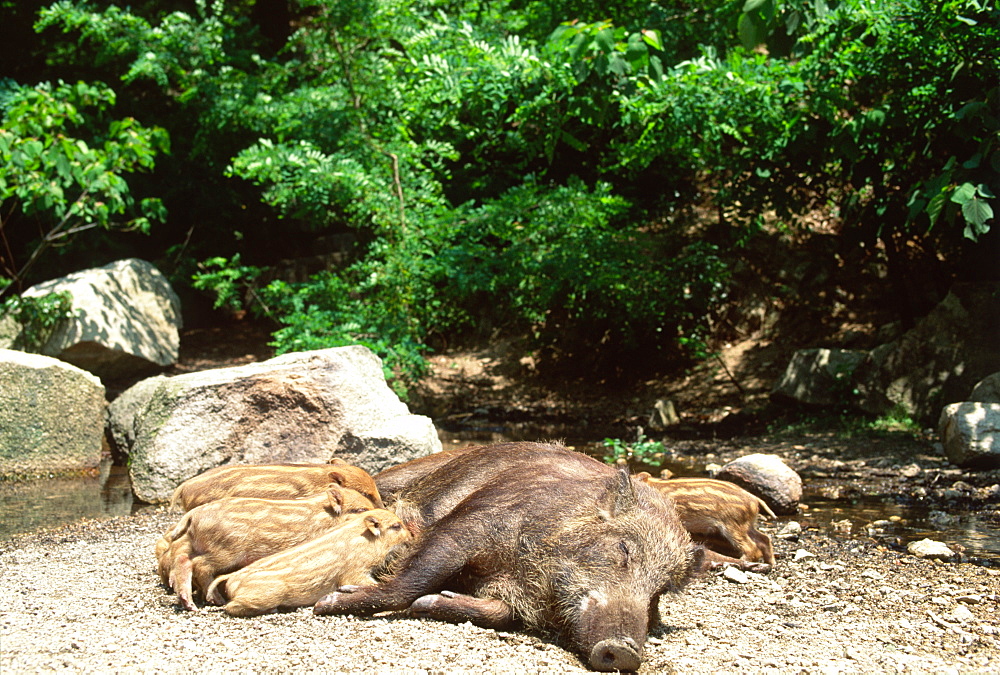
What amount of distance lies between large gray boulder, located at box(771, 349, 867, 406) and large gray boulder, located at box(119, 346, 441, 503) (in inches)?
187

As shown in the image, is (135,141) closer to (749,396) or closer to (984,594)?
(749,396)

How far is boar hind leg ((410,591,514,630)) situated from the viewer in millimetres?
3467

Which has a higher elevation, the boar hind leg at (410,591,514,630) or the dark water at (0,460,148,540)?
the boar hind leg at (410,591,514,630)

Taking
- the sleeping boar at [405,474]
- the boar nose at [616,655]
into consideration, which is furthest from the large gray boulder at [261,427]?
the boar nose at [616,655]

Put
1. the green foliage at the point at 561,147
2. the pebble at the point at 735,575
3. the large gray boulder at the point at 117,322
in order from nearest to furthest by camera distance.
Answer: the pebble at the point at 735,575 < the green foliage at the point at 561,147 < the large gray boulder at the point at 117,322

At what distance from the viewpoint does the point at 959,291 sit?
880 centimetres

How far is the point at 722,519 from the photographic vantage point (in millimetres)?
4840

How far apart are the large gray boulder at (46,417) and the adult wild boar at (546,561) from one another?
4.40 meters

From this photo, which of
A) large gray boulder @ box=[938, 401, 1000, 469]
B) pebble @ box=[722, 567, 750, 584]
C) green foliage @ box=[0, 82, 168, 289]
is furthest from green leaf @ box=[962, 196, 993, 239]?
green foliage @ box=[0, 82, 168, 289]

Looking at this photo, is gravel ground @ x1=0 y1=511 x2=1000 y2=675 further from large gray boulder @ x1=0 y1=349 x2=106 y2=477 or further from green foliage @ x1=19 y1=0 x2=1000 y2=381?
green foliage @ x1=19 y1=0 x2=1000 y2=381

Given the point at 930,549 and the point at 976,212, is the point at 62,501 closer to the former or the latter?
the point at 930,549

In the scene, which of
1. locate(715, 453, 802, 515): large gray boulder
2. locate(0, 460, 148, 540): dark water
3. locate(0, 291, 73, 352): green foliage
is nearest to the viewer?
locate(0, 460, 148, 540): dark water

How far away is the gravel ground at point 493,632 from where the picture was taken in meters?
3.02

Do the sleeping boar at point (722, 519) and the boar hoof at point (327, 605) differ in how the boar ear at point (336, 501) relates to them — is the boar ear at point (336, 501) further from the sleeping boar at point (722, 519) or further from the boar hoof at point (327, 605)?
the sleeping boar at point (722, 519)
